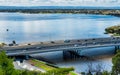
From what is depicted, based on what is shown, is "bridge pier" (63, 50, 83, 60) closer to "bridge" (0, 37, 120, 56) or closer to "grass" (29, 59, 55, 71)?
"bridge" (0, 37, 120, 56)

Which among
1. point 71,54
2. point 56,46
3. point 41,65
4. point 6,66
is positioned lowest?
point 71,54

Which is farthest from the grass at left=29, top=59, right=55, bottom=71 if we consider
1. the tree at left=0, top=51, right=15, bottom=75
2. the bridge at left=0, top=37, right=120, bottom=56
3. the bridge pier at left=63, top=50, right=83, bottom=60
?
the tree at left=0, top=51, right=15, bottom=75

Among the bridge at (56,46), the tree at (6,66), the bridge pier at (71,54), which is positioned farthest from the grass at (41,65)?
the tree at (6,66)

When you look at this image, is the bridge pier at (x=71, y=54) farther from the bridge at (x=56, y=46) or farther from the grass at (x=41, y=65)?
the grass at (x=41, y=65)

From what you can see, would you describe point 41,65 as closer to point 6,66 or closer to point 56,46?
point 56,46

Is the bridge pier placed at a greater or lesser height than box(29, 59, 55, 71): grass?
lesser

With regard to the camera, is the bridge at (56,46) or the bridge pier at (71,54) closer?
the bridge at (56,46)

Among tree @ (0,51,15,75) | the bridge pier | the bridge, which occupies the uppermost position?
tree @ (0,51,15,75)

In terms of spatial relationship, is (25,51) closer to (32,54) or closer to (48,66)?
(32,54)

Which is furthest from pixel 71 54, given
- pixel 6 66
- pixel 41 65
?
pixel 6 66

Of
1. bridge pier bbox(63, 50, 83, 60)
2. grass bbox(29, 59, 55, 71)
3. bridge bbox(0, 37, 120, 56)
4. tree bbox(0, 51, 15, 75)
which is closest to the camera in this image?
tree bbox(0, 51, 15, 75)

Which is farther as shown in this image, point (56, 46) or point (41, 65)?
point (56, 46)

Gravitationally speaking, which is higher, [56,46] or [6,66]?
[6,66]
